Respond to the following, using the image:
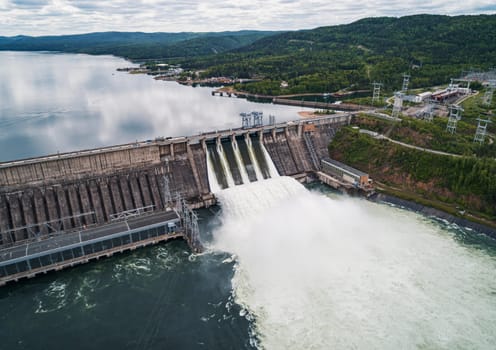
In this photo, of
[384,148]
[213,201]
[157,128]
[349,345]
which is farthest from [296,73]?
[349,345]

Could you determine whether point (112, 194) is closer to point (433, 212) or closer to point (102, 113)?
point (433, 212)

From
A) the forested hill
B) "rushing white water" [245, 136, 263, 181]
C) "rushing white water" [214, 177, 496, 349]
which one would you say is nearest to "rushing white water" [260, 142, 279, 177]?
"rushing white water" [245, 136, 263, 181]

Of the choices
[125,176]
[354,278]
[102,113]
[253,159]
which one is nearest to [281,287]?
[354,278]

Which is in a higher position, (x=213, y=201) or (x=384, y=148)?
(x=384, y=148)

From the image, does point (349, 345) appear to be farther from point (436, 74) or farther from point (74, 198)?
point (436, 74)

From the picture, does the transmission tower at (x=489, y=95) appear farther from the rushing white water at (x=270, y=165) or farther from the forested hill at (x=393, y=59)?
the rushing white water at (x=270, y=165)

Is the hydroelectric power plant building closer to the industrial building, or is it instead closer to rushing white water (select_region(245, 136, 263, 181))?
rushing white water (select_region(245, 136, 263, 181))

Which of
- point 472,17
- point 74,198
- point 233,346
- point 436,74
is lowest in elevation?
point 233,346
